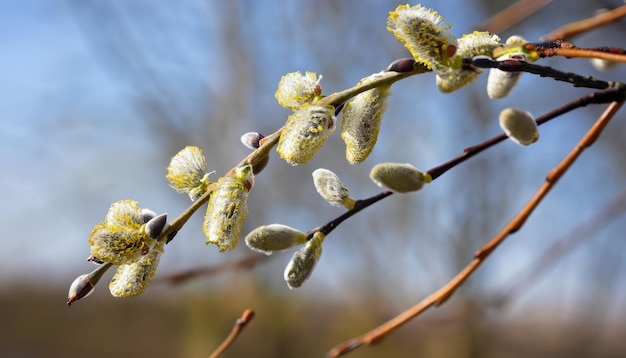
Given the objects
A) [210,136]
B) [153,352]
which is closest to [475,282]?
[210,136]

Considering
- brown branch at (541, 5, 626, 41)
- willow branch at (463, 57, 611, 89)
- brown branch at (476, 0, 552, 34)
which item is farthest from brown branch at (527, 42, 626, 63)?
brown branch at (476, 0, 552, 34)

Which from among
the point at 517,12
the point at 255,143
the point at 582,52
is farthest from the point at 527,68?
the point at 517,12

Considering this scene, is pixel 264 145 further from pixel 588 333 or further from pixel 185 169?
pixel 588 333

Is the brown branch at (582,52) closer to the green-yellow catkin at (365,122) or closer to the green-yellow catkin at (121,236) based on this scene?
the green-yellow catkin at (365,122)

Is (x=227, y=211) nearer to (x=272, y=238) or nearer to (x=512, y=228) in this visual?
(x=272, y=238)

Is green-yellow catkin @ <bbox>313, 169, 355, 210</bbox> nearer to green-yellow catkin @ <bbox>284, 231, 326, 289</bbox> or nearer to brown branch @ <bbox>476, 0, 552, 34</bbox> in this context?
green-yellow catkin @ <bbox>284, 231, 326, 289</bbox>
